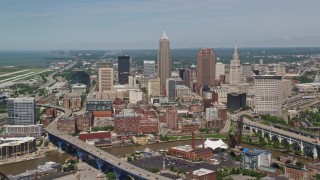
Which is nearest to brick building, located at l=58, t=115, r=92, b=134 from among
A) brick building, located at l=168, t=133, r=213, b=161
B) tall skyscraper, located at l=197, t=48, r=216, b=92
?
brick building, located at l=168, t=133, r=213, b=161

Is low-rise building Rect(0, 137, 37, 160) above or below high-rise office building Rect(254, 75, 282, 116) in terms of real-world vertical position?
below

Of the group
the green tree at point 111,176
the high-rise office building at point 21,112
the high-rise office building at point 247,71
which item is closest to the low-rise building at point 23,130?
the high-rise office building at point 21,112

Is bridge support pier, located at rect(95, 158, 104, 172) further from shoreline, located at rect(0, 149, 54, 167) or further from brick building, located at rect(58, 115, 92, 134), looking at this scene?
brick building, located at rect(58, 115, 92, 134)

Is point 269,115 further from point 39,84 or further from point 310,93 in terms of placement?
point 39,84

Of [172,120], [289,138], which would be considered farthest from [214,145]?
[172,120]

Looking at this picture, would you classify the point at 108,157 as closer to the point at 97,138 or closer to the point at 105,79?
the point at 97,138

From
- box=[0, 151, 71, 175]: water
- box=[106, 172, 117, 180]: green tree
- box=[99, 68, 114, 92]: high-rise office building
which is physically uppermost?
box=[99, 68, 114, 92]: high-rise office building
